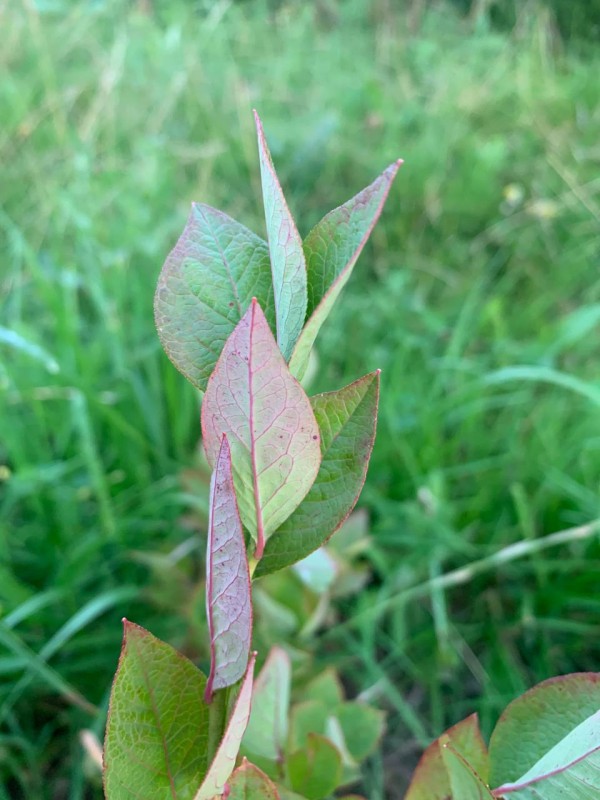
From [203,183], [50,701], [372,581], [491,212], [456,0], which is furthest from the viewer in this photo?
[456,0]

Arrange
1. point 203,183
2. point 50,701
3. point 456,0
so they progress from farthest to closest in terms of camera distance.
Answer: point 456,0 < point 203,183 < point 50,701

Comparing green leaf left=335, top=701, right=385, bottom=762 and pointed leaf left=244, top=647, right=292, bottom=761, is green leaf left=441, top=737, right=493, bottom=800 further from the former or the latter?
green leaf left=335, top=701, right=385, bottom=762

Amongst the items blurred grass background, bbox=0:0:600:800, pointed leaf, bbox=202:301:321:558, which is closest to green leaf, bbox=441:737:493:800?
pointed leaf, bbox=202:301:321:558

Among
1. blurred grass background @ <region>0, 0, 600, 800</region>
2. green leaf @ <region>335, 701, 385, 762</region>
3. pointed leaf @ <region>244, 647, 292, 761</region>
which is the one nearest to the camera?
pointed leaf @ <region>244, 647, 292, 761</region>

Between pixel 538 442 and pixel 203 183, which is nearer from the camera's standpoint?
pixel 538 442

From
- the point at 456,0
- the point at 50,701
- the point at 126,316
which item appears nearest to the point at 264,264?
the point at 50,701

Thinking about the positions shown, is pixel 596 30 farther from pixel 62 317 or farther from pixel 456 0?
pixel 62 317
